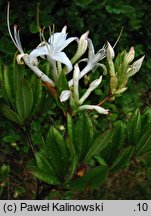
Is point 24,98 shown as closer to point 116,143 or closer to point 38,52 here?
point 38,52

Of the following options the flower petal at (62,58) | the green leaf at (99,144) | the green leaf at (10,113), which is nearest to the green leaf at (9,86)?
the green leaf at (10,113)

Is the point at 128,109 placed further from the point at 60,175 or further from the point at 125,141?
the point at 60,175

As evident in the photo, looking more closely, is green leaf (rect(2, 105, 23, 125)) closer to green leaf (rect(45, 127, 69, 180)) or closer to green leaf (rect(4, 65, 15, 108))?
green leaf (rect(4, 65, 15, 108))

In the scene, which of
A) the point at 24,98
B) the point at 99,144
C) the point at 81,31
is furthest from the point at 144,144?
the point at 81,31

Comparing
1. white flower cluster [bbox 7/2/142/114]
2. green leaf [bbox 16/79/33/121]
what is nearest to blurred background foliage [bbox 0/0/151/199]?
white flower cluster [bbox 7/2/142/114]

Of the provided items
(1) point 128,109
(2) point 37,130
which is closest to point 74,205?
(2) point 37,130

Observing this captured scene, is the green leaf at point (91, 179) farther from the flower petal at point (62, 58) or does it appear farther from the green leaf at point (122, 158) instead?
the flower petal at point (62, 58)
